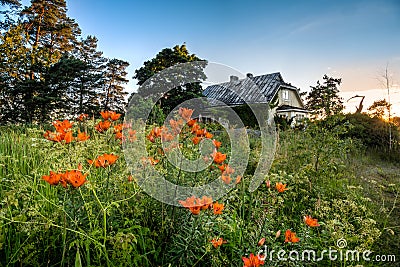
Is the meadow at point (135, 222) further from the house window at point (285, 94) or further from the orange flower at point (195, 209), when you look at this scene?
the house window at point (285, 94)

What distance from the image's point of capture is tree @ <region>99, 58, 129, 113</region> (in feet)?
59.0

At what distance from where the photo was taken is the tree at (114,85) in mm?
17969

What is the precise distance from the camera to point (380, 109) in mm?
8500

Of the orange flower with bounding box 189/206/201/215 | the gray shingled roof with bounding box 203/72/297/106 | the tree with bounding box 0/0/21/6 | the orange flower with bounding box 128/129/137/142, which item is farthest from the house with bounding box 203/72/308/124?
the orange flower with bounding box 189/206/201/215

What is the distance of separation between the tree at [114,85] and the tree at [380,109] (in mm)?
14367

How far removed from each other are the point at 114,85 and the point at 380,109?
52.5 ft

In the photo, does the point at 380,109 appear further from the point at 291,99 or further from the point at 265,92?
the point at 291,99

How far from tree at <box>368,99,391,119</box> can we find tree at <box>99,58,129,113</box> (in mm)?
14367

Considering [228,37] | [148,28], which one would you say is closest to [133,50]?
[148,28]

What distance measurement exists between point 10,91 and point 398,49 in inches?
661

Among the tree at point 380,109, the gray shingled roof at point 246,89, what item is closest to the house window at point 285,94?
the gray shingled roof at point 246,89

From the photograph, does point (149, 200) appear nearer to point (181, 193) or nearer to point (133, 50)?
point (181, 193)

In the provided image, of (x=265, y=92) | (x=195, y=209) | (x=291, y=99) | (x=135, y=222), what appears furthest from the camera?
(x=291, y=99)

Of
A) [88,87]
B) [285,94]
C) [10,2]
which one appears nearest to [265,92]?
[285,94]
